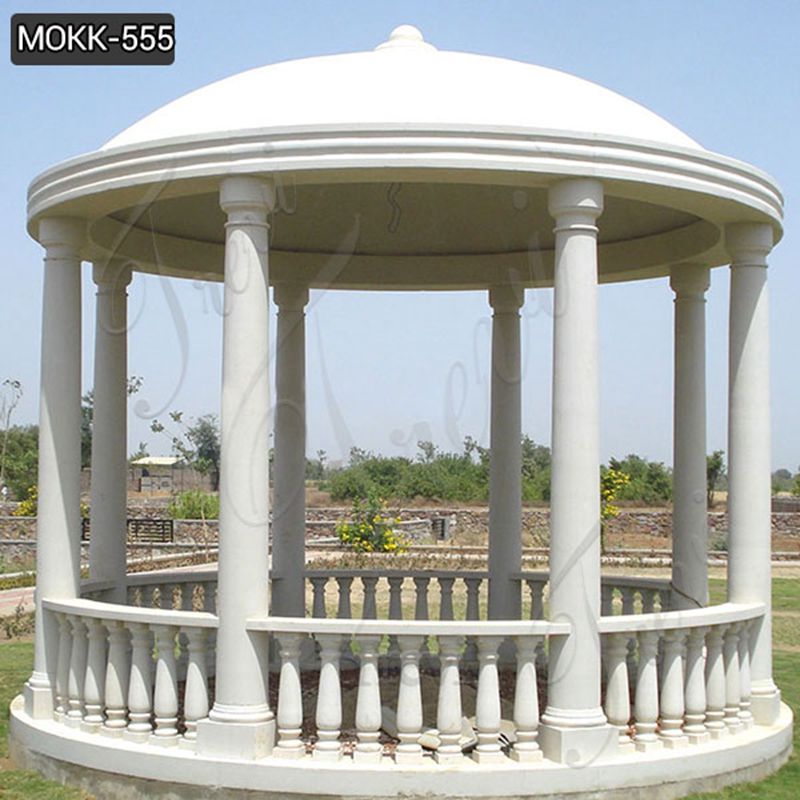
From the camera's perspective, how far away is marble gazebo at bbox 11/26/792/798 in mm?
8539

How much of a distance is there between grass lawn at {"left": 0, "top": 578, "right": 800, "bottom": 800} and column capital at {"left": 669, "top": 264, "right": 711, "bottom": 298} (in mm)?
4416

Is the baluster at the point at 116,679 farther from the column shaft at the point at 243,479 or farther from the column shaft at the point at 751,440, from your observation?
the column shaft at the point at 751,440

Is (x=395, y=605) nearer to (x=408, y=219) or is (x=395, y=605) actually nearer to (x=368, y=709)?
(x=408, y=219)

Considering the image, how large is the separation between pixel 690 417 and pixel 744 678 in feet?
9.53

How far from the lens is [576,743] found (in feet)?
28.1

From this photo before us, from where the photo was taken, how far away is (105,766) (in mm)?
9039

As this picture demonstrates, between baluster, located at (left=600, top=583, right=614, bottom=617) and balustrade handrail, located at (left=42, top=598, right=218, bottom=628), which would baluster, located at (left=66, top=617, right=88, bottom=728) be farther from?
baluster, located at (left=600, top=583, right=614, bottom=617)

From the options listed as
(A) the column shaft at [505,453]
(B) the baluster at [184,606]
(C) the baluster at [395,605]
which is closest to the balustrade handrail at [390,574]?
(C) the baluster at [395,605]

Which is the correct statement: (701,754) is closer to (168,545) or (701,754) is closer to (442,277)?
(442,277)

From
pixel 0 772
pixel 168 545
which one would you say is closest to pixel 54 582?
pixel 0 772

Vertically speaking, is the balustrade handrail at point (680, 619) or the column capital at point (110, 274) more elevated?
the column capital at point (110, 274)

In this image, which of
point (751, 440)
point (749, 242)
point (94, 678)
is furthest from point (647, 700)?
point (94, 678)

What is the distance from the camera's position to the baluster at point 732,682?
9836mm

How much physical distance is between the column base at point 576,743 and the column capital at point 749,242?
13.7ft
